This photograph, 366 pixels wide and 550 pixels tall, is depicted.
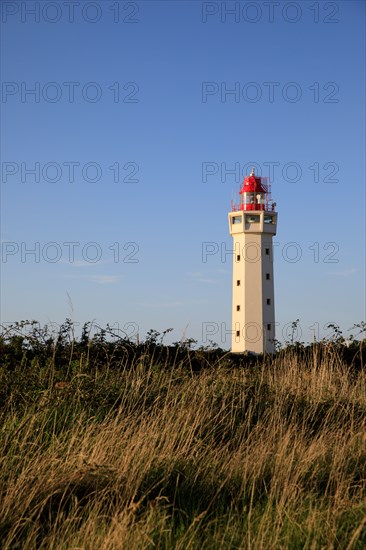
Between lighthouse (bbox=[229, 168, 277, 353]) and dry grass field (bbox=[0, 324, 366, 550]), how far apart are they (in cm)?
2757

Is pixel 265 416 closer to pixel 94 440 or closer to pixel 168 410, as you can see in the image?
pixel 168 410

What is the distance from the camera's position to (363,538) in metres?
5.18

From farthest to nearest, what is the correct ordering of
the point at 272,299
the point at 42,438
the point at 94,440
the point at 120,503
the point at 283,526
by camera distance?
the point at 272,299
the point at 42,438
the point at 94,440
the point at 120,503
the point at 283,526

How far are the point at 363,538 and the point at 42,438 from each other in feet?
11.7

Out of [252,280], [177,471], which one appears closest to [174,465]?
[177,471]

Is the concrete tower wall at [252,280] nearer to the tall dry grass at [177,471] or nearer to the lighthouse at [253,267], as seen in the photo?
the lighthouse at [253,267]

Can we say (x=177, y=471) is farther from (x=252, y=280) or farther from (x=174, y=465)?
(x=252, y=280)

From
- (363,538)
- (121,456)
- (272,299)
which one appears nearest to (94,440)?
(121,456)

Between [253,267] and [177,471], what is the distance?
32.3 metres

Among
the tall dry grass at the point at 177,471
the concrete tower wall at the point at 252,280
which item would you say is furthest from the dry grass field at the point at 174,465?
the concrete tower wall at the point at 252,280

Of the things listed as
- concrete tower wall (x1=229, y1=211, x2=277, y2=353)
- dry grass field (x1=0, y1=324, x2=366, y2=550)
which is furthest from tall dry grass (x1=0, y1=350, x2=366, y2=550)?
concrete tower wall (x1=229, y1=211, x2=277, y2=353)

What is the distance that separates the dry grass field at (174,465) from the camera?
16.8 feet

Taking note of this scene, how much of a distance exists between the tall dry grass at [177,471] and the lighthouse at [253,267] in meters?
28.0

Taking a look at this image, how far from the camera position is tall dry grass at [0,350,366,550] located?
201 inches
